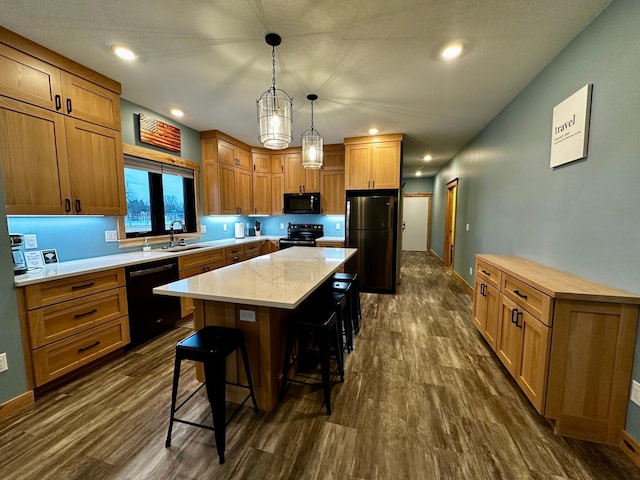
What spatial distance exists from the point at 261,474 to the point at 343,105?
3384 mm

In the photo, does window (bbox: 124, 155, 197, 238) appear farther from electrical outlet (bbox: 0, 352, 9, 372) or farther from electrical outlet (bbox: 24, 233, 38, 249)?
electrical outlet (bbox: 0, 352, 9, 372)

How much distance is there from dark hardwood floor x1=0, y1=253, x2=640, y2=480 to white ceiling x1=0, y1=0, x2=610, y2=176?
2.62m

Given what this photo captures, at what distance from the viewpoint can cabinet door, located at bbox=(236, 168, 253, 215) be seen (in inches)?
183

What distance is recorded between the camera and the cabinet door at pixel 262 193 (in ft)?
16.8

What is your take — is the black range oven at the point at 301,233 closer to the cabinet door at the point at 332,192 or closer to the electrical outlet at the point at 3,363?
the cabinet door at the point at 332,192

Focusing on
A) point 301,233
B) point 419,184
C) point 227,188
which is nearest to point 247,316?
point 227,188

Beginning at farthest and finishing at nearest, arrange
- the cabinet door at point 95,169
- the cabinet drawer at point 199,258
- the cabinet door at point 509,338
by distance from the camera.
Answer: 1. the cabinet drawer at point 199,258
2. the cabinet door at point 95,169
3. the cabinet door at point 509,338

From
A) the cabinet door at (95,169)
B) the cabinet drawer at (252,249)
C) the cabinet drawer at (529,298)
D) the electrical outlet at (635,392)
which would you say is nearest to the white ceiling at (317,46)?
the cabinet door at (95,169)

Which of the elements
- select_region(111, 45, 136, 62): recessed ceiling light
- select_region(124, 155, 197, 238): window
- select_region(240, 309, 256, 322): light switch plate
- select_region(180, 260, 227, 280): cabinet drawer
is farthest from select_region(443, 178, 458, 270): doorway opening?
select_region(111, 45, 136, 62): recessed ceiling light

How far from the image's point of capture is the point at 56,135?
2.15 m

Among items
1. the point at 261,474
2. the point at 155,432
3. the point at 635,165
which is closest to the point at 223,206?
the point at 155,432

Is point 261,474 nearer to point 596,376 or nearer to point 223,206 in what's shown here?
point 596,376

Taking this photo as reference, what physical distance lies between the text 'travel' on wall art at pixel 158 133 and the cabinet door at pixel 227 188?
71cm

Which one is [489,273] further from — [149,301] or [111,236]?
[111,236]
